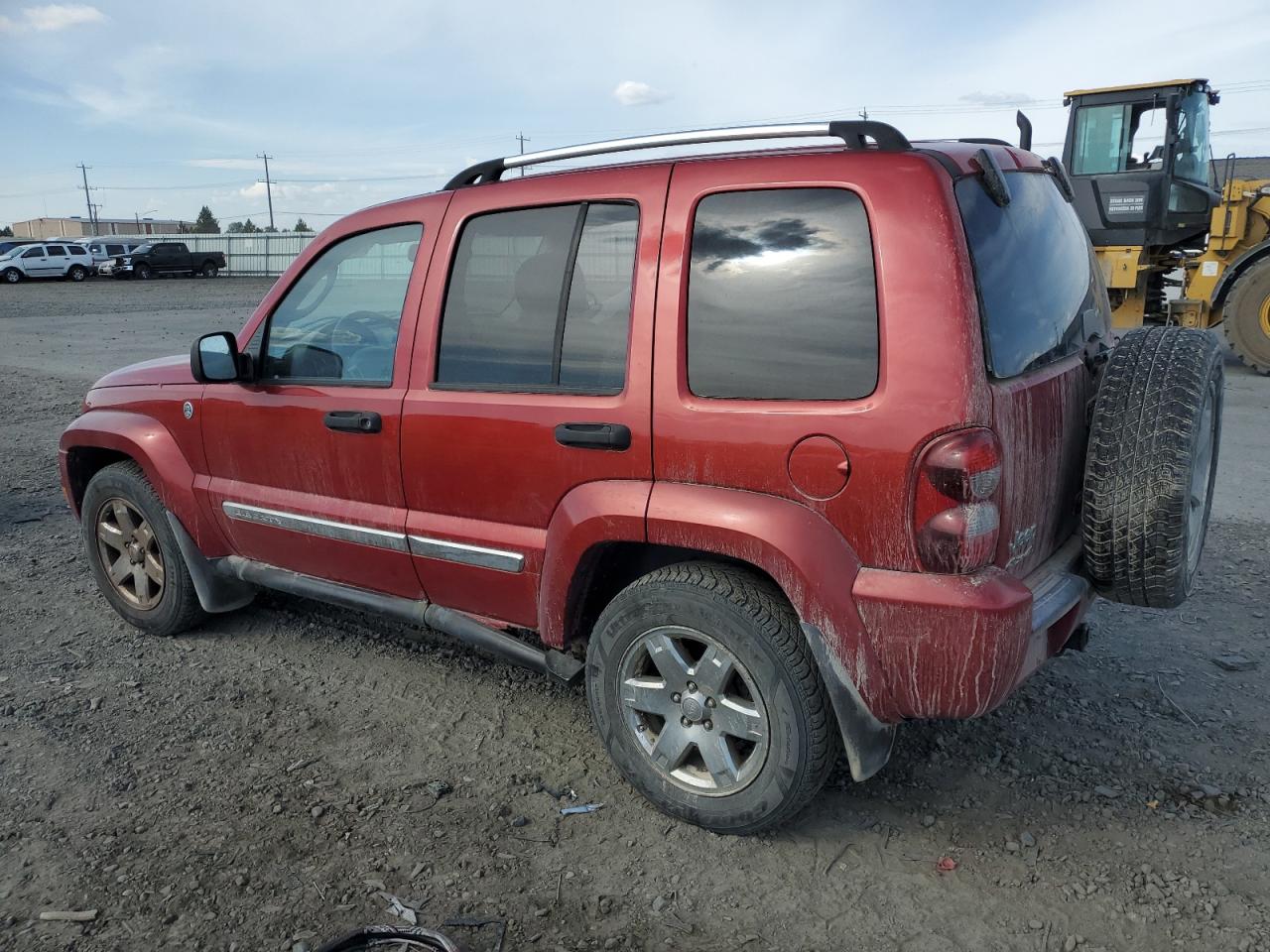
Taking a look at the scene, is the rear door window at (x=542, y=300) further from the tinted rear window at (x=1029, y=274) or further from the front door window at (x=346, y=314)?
the tinted rear window at (x=1029, y=274)

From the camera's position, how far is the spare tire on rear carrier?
2676 mm

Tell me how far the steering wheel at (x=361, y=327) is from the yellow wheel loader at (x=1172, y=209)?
10469 mm

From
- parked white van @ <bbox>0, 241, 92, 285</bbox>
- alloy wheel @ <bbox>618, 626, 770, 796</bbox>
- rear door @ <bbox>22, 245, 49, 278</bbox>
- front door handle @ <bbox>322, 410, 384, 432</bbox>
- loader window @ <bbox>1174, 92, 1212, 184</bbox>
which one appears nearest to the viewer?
alloy wheel @ <bbox>618, 626, 770, 796</bbox>

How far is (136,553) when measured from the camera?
446cm

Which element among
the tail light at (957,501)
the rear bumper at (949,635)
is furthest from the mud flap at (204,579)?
the tail light at (957,501)

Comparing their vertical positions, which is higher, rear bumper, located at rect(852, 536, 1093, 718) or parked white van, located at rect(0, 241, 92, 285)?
parked white van, located at rect(0, 241, 92, 285)

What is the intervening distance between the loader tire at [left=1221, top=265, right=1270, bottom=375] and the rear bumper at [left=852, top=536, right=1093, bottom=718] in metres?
10.8

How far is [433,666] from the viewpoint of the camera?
4.07m

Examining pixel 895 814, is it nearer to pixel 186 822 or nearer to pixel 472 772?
pixel 472 772

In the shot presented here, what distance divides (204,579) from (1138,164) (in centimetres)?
1166

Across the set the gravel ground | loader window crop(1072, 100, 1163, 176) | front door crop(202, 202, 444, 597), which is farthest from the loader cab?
front door crop(202, 202, 444, 597)

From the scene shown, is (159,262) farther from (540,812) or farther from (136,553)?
(540,812)

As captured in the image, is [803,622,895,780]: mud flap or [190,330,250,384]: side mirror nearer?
[803,622,895,780]: mud flap

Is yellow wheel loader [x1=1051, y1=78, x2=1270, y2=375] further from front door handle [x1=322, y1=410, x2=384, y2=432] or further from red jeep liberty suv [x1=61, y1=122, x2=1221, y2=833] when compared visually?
front door handle [x1=322, y1=410, x2=384, y2=432]
